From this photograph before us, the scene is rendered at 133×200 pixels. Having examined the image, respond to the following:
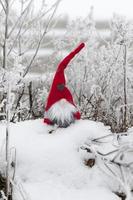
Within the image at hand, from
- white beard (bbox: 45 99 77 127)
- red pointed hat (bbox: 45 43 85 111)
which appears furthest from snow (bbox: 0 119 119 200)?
red pointed hat (bbox: 45 43 85 111)

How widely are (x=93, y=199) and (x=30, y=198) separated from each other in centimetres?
28

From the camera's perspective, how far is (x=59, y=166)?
2.14 meters

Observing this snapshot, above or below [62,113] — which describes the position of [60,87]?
above

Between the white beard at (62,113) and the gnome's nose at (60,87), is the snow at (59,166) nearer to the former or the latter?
the white beard at (62,113)

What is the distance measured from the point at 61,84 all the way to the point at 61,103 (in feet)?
0.32

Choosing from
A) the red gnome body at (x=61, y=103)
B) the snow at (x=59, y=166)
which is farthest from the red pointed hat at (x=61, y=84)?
the snow at (x=59, y=166)

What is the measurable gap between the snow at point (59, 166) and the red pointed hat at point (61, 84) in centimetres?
16

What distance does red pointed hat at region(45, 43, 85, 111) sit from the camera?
2305 mm

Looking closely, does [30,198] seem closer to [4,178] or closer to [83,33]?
[4,178]

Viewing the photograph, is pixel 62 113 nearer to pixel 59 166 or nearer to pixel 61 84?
pixel 61 84

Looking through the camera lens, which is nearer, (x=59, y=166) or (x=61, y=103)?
(x=59, y=166)

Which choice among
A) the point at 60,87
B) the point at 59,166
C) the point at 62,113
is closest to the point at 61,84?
the point at 60,87

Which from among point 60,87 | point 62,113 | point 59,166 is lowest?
point 59,166

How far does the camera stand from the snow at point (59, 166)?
2.05m
